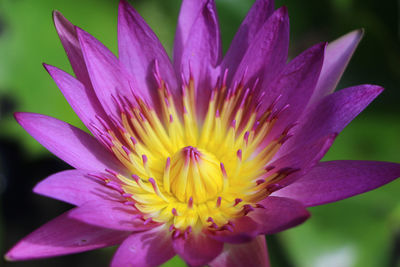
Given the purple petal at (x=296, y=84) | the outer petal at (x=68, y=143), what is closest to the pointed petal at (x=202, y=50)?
the purple petal at (x=296, y=84)

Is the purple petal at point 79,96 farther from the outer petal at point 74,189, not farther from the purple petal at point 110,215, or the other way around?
the purple petal at point 110,215

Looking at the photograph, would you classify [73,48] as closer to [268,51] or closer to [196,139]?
[196,139]

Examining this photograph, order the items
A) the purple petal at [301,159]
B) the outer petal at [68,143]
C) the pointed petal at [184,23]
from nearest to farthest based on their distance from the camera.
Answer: the purple petal at [301,159]
the outer petal at [68,143]
the pointed petal at [184,23]

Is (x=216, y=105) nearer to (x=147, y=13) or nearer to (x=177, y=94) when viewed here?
(x=177, y=94)

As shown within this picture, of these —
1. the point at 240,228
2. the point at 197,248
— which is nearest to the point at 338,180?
the point at 240,228

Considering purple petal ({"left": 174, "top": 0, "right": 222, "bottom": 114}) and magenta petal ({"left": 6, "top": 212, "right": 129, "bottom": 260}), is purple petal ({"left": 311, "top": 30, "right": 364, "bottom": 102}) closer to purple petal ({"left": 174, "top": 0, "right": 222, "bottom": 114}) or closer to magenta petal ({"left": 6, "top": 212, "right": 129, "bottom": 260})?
purple petal ({"left": 174, "top": 0, "right": 222, "bottom": 114})

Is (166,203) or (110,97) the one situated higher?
(110,97)

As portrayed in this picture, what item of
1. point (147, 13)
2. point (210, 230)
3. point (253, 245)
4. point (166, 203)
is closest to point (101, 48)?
point (166, 203)
